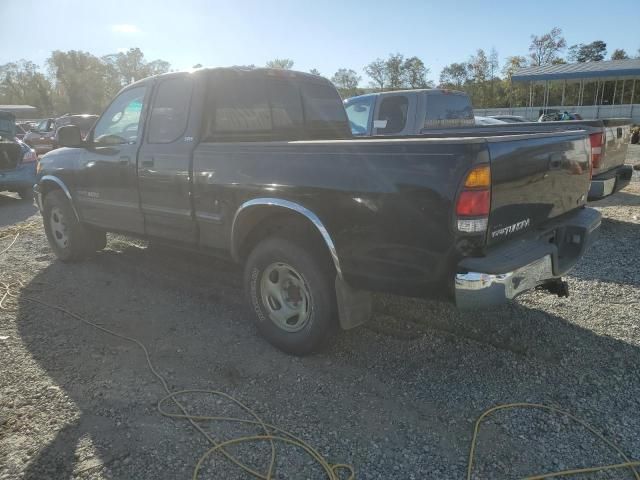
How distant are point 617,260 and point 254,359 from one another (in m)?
4.35

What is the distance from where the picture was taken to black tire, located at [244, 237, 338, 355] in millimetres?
3213

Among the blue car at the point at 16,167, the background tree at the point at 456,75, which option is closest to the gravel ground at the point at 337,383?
the blue car at the point at 16,167

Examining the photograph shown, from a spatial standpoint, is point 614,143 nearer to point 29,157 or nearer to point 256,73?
point 256,73

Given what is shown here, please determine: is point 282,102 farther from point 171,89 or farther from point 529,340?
point 529,340

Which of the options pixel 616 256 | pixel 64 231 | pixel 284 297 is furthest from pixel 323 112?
pixel 616 256

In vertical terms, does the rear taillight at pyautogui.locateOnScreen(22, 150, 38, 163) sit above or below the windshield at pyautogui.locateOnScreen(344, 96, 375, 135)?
below

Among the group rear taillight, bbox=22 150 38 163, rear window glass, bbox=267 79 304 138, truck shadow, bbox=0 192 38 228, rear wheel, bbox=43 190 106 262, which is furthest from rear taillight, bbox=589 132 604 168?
rear taillight, bbox=22 150 38 163

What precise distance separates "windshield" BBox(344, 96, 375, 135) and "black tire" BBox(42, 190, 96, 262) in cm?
450

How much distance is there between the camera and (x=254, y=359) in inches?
138

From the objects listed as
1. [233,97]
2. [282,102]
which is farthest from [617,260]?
[233,97]

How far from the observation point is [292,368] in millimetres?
3363

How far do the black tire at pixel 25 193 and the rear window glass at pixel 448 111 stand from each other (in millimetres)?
8565

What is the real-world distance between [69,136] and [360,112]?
4773 mm

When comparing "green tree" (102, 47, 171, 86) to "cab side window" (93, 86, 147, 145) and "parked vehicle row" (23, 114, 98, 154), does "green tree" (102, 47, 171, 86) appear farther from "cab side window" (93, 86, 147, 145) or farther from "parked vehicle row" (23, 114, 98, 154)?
"cab side window" (93, 86, 147, 145)
